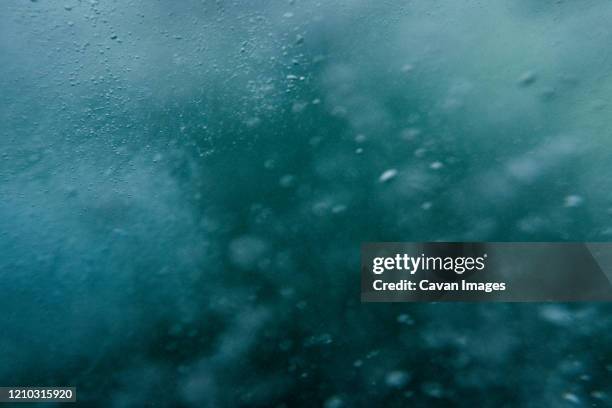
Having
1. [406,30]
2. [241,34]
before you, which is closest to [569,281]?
[406,30]

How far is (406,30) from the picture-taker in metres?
1.69

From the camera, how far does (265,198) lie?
1.72 m

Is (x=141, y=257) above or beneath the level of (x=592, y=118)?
beneath

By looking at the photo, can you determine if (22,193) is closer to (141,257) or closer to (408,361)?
(141,257)

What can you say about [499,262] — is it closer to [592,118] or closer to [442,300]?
[442,300]

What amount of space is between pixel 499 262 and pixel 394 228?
358 millimetres

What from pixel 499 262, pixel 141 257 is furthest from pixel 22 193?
pixel 499 262

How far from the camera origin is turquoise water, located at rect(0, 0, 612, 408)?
1.68 meters

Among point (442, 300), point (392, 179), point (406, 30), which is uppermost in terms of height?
point (406, 30)

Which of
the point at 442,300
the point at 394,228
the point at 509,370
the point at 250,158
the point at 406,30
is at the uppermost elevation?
the point at 406,30

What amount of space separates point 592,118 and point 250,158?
1113 millimetres

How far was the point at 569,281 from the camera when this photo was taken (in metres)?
1.67

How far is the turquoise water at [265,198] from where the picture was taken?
1.68 m
